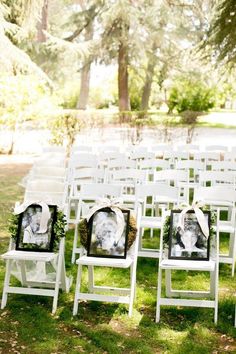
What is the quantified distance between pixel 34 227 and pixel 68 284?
75cm

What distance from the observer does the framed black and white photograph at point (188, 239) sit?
501 cm

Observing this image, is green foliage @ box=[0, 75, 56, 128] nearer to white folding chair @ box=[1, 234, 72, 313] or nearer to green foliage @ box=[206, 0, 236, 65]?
green foliage @ box=[206, 0, 236, 65]

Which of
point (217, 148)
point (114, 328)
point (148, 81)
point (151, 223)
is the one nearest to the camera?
point (114, 328)

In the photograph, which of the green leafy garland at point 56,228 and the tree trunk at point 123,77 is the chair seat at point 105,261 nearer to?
the green leafy garland at point 56,228

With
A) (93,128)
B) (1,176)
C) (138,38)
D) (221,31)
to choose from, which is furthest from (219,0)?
(138,38)

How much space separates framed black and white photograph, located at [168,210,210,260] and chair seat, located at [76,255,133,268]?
1.33ft

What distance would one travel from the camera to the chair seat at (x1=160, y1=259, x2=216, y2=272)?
4738 millimetres

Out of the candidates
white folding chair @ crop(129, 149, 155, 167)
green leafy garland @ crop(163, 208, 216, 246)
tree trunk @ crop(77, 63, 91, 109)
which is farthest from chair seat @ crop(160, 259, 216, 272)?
tree trunk @ crop(77, 63, 91, 109)

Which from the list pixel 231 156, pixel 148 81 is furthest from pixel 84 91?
pixel 231 156

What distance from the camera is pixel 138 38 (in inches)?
1024

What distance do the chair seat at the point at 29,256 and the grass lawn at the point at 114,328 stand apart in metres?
0.50

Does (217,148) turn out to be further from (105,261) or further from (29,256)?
(29,256)

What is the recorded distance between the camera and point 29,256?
5008 mm

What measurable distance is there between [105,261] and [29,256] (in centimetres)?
67
